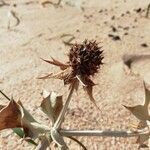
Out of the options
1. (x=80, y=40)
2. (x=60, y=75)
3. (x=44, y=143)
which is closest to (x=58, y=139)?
(x=44, y=143)

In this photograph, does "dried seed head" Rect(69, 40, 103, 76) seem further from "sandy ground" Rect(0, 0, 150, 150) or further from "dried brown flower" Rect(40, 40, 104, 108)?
"sandy ground" Rect(0, 0, 150, 150)

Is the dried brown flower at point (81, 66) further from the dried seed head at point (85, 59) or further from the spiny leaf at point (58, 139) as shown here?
the spiny leaf at point (58, 139)

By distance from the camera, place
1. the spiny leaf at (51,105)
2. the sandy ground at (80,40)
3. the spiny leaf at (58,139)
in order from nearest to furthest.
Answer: the spiny leaf at (58,139)
the spiny leaf at (51,105)
the sandy ground at (80,40)

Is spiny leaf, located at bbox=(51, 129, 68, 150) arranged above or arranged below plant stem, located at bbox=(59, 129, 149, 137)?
below

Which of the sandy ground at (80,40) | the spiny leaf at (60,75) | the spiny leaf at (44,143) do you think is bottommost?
the sandy ground at (80,40)

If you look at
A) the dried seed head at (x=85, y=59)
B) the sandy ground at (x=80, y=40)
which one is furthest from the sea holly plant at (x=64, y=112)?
the sandy ground at (x=80, y=40)

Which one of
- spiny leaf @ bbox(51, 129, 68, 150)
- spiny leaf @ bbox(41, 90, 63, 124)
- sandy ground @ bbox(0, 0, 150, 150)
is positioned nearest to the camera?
spiny leaf @ bbox(51, 129, 68, 150)

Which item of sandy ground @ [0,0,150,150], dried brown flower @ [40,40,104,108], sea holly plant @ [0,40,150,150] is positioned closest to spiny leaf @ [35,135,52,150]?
sea holly plant @ [0,40,150,150]
